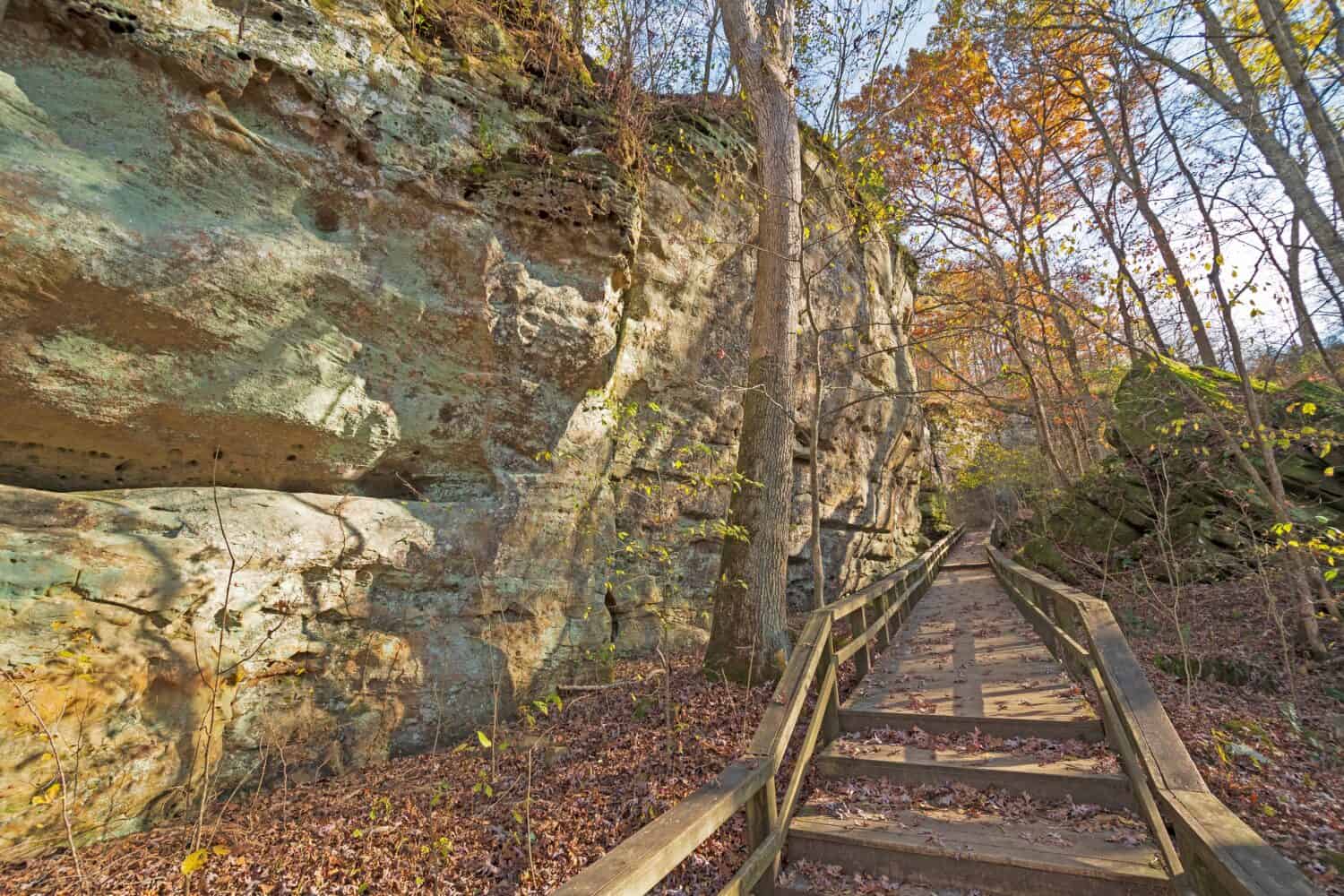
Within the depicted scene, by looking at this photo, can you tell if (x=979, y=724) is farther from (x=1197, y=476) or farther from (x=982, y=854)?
(x=1197, y=476)

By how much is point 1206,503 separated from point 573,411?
1030 centimetres

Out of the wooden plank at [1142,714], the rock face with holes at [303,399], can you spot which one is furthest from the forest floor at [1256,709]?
the rock face with holes at [303,399]

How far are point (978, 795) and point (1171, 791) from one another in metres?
1.28

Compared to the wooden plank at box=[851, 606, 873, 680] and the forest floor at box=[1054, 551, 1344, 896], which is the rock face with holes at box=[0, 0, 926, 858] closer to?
the wooden plank at box=[851, 606, 873, 680]

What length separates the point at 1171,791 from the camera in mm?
2680

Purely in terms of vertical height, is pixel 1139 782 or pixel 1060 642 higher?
pixel 1060 642

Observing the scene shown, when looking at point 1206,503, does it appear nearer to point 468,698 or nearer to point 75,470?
point 468,698

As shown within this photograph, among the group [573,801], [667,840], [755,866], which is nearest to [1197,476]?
[755,866]

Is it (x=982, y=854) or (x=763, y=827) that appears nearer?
(x=982, y=854)

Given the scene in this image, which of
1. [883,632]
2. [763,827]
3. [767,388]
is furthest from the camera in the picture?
[883,632]

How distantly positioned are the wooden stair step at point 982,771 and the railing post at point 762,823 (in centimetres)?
122

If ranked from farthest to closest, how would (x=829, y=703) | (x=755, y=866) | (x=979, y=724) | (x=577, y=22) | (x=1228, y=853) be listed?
1. (x=577, y=22)
2. (x=829, y=703)
3. (x=979, y=724)
4. (x=755, y=866)
5. (x=1228, y=853)

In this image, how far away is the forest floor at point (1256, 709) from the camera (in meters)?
3.66

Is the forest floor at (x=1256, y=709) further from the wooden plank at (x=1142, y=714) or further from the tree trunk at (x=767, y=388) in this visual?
the tree trunk at (x=767, y=388)
